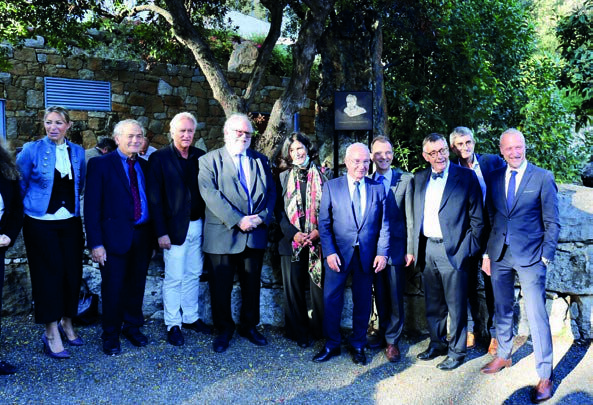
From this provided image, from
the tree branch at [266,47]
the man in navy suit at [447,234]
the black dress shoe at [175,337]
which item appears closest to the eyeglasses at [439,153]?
the man in navy suit at [447,234]

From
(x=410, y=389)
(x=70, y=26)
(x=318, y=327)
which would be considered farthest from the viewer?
(x=70, y=26)

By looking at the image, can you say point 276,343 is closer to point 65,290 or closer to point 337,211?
point 337,211

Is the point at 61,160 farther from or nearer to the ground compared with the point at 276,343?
farther from the ground

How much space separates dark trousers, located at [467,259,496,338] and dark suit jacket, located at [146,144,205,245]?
211 centimetres

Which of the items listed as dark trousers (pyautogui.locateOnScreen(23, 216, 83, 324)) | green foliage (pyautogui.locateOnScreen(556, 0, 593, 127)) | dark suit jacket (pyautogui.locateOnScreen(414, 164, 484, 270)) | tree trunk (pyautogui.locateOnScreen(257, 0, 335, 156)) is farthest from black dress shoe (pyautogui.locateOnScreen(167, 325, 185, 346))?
green foliage (pyautogui.locateOnScreen(556, 0, 593, 127))

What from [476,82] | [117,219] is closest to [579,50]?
[476,82]

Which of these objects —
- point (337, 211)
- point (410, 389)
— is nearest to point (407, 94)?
point (337, 211)

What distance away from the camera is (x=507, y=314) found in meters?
3.68

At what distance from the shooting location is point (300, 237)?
13.0ft

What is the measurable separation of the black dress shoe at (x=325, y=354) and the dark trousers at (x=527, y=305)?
3.70 feet

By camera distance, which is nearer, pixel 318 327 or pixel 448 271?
pixel 448 271

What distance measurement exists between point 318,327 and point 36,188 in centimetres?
227

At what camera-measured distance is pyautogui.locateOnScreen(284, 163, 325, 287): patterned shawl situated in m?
4.02

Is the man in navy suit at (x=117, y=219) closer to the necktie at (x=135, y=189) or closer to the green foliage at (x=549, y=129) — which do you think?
the necktie at (x=135, y=189)
